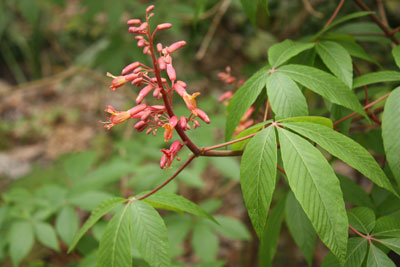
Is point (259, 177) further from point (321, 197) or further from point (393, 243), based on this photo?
point (393, 243)

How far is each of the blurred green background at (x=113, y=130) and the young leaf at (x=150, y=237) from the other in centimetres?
62

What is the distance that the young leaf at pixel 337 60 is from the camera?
3.71 feet

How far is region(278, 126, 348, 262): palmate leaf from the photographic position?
82cm

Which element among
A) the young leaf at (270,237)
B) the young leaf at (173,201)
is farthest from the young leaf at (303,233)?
the young leaf at (173,201)

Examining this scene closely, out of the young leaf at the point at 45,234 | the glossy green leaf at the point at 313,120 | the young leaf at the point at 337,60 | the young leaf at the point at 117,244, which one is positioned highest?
the young leaf at the point at 337,60

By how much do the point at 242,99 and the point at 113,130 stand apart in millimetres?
4224

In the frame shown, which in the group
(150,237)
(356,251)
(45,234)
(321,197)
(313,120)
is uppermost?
(313,120)

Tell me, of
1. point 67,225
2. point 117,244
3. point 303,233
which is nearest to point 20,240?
point 67,225

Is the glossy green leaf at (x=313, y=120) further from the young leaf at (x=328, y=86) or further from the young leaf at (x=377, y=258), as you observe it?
the young leaf at (x=377, y=258)

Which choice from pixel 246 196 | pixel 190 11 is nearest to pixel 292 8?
pixel 190 11

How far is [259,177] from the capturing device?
891mm

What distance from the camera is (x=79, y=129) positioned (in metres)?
5.77

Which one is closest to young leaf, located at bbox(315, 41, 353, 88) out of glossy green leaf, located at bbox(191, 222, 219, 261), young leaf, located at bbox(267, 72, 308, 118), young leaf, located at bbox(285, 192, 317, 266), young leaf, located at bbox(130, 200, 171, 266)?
young leaf, located at bbox(267, 72, 308, 118)

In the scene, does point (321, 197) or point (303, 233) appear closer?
point (321, 197)
